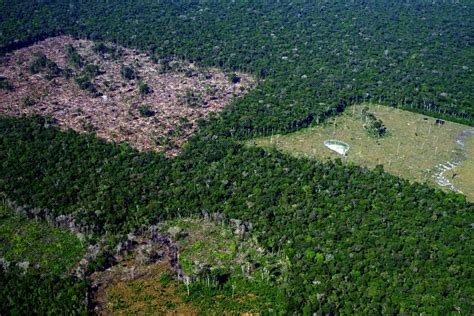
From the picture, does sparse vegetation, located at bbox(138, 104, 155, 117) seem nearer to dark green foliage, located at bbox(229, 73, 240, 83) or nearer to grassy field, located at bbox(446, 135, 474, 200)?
dark green foliage, located at bbox(229, 73, 240, 83)

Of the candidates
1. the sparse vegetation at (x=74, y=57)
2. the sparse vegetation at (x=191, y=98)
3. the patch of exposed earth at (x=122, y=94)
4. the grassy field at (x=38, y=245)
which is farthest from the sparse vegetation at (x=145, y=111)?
the grassy field at (x=38, y=245)

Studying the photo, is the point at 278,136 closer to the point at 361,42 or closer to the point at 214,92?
the point at 214,92

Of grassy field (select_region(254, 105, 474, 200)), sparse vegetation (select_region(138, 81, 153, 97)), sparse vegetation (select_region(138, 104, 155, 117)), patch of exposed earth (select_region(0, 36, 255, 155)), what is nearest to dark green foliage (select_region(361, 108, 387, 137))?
grassy field (select_region(254, 105, 474, 200))

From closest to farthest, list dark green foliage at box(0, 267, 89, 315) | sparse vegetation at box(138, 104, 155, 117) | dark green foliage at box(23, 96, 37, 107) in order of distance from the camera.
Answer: dark green foliage at box(0, 267, 89, 315)
sparse vegetation at box(138, 104, 155, 117)
dark green foliage at box(23, 96, 37, 107)

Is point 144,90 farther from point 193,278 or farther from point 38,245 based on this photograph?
point 193,278

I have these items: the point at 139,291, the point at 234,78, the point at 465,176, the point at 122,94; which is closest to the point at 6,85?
the point at 122,94

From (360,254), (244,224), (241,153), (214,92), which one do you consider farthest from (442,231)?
(214,92)
